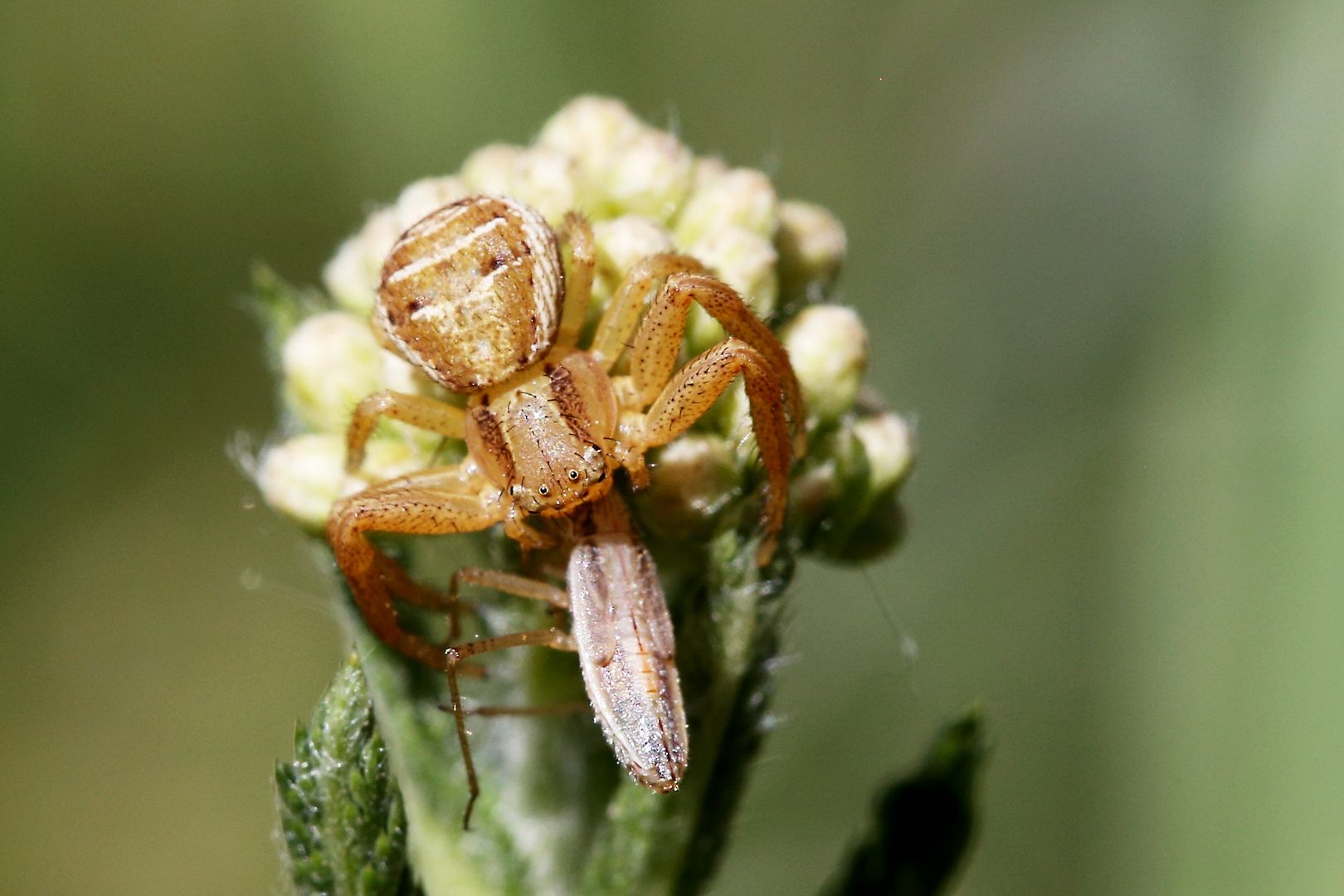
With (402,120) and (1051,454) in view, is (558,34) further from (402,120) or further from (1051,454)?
(1051,454)

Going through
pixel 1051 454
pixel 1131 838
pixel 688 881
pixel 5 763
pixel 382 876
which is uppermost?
pixel 382 876

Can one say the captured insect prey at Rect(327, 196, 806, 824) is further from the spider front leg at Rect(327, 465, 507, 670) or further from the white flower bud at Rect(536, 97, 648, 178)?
the white flower bud at Rect(536, 97, 648, 178)

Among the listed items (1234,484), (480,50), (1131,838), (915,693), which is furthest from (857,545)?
(480,50)

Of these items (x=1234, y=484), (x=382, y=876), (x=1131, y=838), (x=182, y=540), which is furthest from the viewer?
(x=182, y=540)

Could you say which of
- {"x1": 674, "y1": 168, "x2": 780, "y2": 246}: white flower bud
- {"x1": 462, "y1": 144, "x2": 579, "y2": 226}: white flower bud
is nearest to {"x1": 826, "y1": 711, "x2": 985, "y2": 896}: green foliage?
{"x1": 674, "y1": 168, "x2": 780, "y2": 246}: white flower bud

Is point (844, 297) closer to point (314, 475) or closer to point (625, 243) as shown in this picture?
point (625, 243)

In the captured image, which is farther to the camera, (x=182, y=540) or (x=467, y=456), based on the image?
(x=182, y=540)
